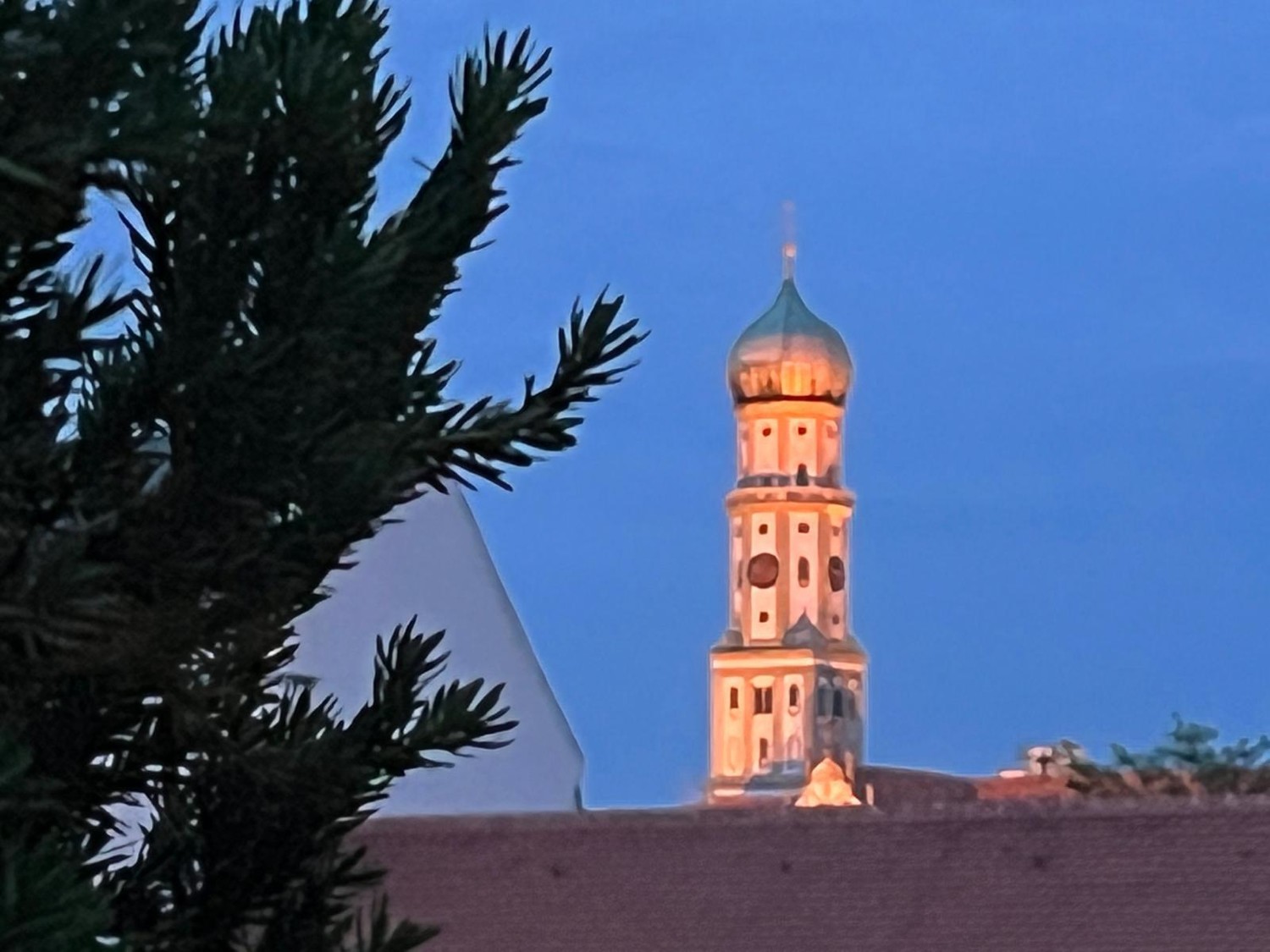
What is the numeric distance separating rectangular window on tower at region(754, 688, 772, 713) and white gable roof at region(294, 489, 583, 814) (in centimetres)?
7631

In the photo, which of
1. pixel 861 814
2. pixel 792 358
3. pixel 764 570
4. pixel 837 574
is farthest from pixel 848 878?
pixel 837 574

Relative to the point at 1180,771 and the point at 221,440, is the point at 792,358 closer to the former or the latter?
the point at 1180,771

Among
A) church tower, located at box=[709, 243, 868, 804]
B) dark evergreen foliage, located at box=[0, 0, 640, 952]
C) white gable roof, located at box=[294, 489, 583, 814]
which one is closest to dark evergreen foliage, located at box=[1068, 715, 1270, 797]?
white gable roof, located at box=[294, 489, 583, 814]

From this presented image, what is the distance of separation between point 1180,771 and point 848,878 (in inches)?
472

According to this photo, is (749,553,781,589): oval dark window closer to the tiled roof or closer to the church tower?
the church tower

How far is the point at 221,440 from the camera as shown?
4.09 m

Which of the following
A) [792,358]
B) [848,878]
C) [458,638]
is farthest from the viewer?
[792,358]

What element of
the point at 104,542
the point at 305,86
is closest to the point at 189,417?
the point at 104,542

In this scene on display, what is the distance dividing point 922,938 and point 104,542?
16986 millimetres

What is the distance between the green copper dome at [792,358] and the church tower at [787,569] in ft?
0.15

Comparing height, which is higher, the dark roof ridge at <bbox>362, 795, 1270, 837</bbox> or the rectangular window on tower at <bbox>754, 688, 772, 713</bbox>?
the rectangular window on tower at <bbox>754, 688, 772, 713</bbox>

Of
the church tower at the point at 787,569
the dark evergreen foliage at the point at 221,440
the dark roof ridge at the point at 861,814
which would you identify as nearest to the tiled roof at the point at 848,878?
the dark roof ridge at the point at 861,814

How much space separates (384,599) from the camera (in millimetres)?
23016

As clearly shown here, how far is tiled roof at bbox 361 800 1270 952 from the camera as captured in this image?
20156mm
